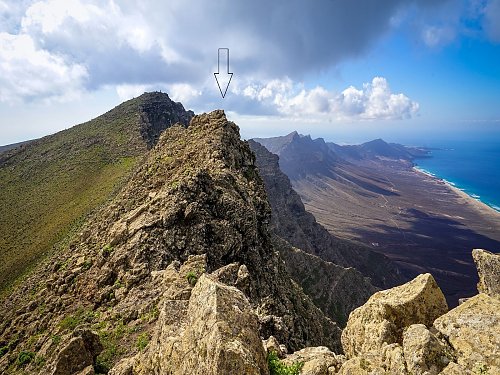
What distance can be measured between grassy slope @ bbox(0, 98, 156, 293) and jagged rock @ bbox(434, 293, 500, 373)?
59.2 meters

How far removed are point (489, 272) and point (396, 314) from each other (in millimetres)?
12315

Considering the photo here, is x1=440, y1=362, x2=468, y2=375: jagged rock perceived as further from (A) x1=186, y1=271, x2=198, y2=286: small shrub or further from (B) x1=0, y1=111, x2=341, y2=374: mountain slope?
(A) x1=186, y1=271, x2=198, y2=286: small shrub

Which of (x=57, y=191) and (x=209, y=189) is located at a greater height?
(x=209, y=189)

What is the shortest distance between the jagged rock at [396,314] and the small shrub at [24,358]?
21064 mm

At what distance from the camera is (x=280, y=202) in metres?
184

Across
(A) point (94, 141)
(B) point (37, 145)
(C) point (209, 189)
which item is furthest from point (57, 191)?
(C) point (209, 189)

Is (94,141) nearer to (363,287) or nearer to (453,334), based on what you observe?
(363,287)

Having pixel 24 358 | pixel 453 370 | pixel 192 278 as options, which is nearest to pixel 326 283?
pixel 192 278

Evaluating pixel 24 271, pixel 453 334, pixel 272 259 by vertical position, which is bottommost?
pixel 24 271

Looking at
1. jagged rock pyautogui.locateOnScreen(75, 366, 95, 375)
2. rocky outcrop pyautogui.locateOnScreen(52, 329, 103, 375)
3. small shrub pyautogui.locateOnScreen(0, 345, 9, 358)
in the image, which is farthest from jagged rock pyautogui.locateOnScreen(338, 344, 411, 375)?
small shrub pyautogui.locateOnScreen(0, 345, 9, 358)

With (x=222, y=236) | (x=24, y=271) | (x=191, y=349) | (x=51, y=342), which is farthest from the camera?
(x=24, y=271)

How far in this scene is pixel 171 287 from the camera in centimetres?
2177

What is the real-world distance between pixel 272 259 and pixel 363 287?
7270 cm

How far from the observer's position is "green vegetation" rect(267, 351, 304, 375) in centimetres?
Result: 1345
